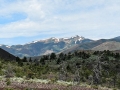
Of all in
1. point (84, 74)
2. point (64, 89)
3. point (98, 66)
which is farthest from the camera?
point (84, 74)

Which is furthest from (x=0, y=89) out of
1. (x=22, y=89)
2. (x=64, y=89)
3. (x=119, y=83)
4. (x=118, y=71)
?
(x=118, y=71)

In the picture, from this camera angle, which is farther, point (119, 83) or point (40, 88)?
point (119, 83)

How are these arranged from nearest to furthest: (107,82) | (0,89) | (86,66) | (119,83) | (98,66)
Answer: (0,89) → (98,66) → (119,83) → (107,82) → (86,66)

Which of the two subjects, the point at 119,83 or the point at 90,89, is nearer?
the point at 90,89

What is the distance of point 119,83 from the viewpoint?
6994 cm

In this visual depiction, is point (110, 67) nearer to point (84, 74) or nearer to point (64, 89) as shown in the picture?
point (84, 74)

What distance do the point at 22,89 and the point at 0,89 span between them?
8.92ft

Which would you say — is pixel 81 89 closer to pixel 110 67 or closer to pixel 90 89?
pixel 90 89

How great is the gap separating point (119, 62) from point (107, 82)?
33.7 metres

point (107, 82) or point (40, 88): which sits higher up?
point (40, 88)

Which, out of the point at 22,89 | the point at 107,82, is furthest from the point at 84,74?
the point at 22,89

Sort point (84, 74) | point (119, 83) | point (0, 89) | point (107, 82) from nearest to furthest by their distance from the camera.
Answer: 1. point (0, 89)
2. point (119, 83)
3. point (107, 82)
4. point (84, 74)

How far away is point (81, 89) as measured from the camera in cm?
3231

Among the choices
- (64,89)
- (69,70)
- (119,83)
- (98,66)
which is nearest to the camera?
(64,89)
